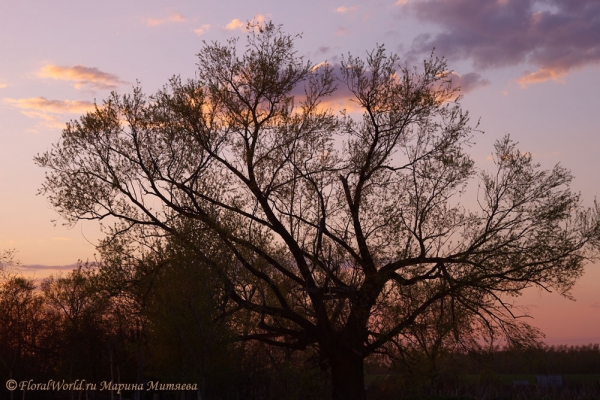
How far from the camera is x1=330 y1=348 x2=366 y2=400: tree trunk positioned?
26.1m

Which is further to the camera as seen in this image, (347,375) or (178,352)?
(347,375)

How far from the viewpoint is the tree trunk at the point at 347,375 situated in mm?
26078

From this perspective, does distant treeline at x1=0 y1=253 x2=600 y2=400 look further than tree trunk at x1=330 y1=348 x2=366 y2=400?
No

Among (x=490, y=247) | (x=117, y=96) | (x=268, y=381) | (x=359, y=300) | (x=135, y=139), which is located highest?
(x=117, y=96)

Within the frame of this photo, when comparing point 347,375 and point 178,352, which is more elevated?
point 178,352

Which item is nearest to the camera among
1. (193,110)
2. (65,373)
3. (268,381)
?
(193,110)

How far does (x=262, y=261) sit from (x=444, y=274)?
24.4ft

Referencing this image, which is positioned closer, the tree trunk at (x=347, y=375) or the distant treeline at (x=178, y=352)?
the distant treeline at (x=178, y=352)

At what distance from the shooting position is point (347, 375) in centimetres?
2614

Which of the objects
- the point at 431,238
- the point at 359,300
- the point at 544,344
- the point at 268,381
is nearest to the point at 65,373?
the point at 268,381

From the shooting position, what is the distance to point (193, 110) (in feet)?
86.6

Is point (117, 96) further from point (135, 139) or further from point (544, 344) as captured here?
point (544, 344)

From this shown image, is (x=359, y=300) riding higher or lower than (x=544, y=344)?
higher

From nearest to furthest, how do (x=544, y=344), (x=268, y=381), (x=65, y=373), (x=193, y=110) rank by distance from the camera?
(x=544, y=344) < (x=193, y=110) < (x=268, y=381) < (x=65, y=373)
